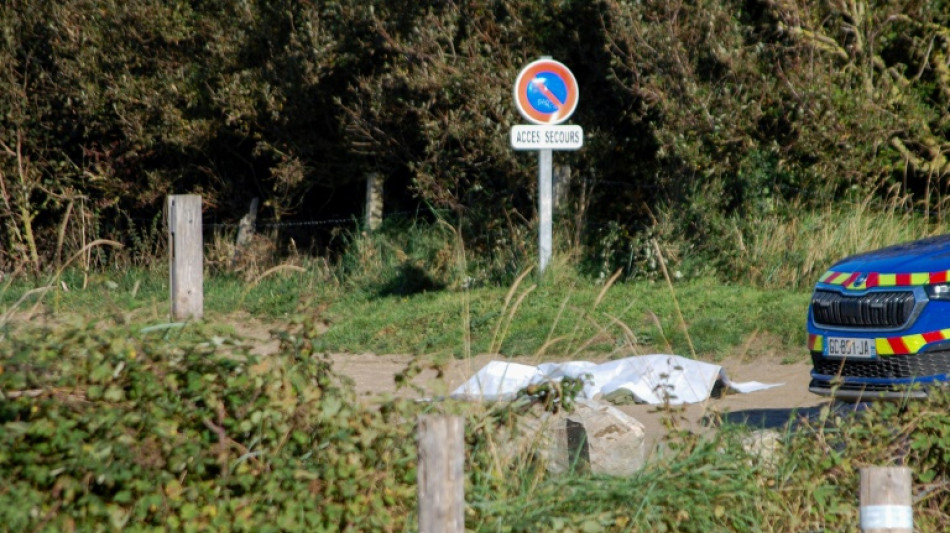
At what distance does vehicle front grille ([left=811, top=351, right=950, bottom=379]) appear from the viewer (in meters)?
6.41

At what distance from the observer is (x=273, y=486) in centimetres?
431

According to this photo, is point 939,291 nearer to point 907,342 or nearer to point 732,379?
point 907,342

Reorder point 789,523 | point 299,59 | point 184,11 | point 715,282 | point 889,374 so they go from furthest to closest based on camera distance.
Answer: point 184,11
point 299,59
point 715,282
point 889,374
point 789,523

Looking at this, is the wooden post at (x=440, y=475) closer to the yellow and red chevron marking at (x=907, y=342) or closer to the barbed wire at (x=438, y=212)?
the yellow and red chevron marking at (x=907, y=342)

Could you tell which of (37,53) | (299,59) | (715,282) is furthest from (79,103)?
(715,282)

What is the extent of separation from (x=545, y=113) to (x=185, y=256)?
237 inches

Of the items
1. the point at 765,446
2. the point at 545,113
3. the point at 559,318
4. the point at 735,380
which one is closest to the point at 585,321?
the point at 559,318

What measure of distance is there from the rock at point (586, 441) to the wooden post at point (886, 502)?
53.6 inches

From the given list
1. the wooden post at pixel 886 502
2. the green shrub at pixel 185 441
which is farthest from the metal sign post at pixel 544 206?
the wooden post at pixel 886 502

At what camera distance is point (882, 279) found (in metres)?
6.72

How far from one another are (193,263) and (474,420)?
2561 mm

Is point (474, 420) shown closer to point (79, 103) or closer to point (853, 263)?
point (853, 263)

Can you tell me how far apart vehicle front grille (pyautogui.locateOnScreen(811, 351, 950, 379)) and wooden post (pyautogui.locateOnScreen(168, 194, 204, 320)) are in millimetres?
3524

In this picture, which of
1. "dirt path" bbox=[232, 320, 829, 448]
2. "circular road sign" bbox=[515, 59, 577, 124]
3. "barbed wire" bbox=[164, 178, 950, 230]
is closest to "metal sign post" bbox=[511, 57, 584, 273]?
"circular road sign" bbox=[515, 59, 577, 124]
